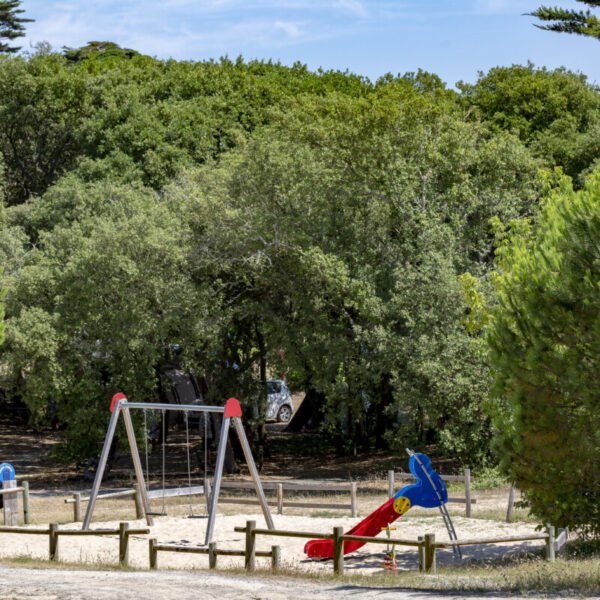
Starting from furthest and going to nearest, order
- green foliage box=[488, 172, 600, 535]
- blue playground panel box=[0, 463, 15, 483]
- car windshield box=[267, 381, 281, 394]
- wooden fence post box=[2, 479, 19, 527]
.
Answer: car windshield box=[267, 381, 281, 394], blue playground panel box=[0, 463, 15, 483], wooden fence post box=[2, 479, 19, 527], green foliage box=[488, 172, 600, 535]

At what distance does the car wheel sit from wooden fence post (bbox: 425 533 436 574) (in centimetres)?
3356

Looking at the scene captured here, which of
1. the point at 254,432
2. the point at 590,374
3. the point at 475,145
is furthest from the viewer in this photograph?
the point at 254,432

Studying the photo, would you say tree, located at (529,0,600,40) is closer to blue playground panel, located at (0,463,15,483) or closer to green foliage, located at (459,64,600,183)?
blue playground panel, located at (0,463,15,483)

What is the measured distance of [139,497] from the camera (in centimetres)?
2431

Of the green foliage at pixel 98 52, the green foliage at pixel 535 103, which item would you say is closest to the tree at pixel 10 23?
the green foliage at pixel 98 52

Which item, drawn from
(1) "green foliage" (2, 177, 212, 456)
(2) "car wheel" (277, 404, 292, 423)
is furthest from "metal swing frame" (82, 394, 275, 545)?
(2) "car wheel" (277, 404, 292, 423)

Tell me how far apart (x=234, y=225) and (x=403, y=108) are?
593 cm

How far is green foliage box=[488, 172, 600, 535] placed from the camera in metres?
14.5

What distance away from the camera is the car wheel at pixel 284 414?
49.2 meters

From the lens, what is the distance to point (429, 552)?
15.4 metres

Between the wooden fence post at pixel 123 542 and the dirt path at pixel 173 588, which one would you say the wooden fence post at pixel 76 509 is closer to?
the wooden fence post at pixel 123 542

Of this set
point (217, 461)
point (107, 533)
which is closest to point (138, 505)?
point (217, 461)

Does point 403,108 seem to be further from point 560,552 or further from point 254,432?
point 560,552

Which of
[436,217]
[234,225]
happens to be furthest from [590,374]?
[234,225]
